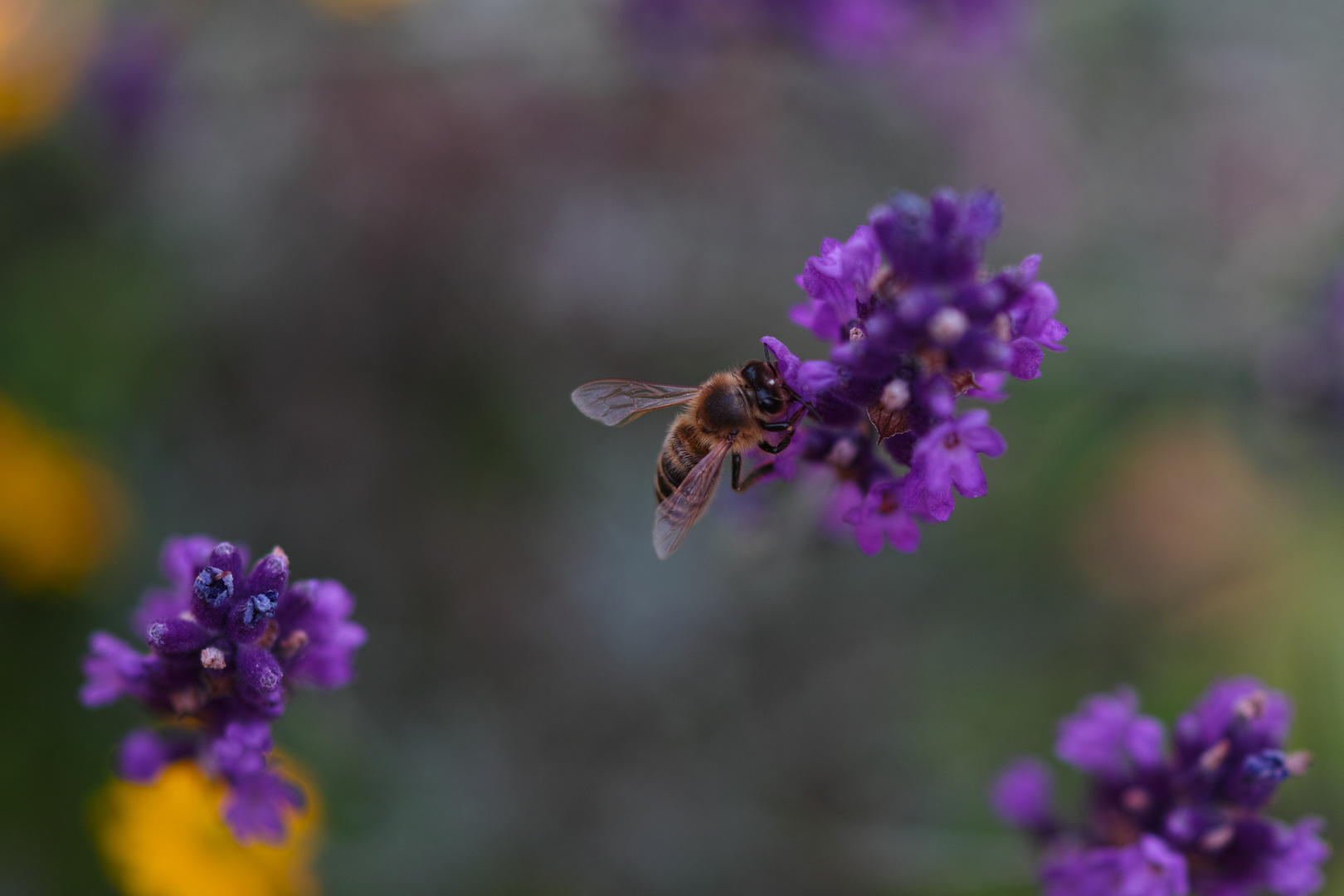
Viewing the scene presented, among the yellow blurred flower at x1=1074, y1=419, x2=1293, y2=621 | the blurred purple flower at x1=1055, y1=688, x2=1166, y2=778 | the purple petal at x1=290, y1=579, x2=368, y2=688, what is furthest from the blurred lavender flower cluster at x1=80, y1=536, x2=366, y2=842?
the yellow blurred flower at x1=1074, y1=419, x2=1293, y2=621

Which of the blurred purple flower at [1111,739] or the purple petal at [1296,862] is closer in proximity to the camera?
the purple petal at [1296,862]

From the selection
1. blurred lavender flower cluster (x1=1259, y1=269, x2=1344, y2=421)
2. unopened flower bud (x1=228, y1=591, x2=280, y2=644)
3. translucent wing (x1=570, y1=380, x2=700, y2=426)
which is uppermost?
blurred lavender flower cluster (x1=1259, y1=269, x2=1344, y2=421)

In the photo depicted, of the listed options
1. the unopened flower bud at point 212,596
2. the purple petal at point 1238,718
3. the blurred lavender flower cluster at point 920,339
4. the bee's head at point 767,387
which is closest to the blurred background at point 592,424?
the bee's head at point 767,387

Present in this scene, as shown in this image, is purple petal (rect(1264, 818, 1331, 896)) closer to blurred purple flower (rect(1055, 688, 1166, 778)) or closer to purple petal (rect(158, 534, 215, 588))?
blurred purple flower (rect(1055, 688, 1166, 778))

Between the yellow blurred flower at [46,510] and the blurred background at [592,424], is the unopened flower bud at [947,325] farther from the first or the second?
the yellow blurred flower at [46,510]

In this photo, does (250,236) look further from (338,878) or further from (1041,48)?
(1041,48)

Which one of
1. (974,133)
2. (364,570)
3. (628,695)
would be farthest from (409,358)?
(974,133)
